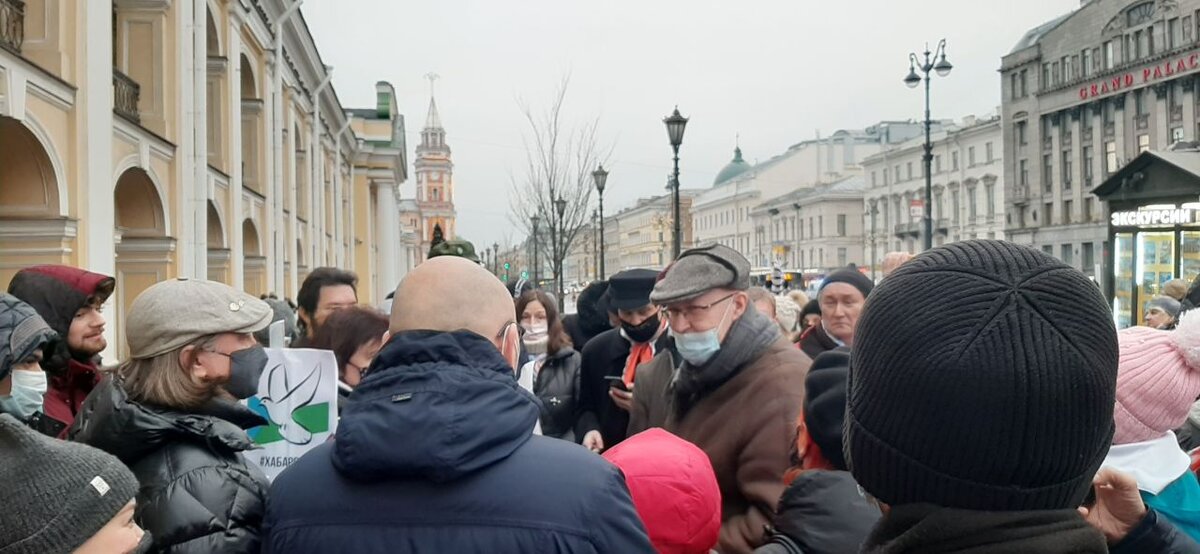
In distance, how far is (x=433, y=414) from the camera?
2.06 meters

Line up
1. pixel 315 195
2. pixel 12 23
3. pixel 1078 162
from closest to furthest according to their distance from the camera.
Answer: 1. pixel 12 23
2. pixel 315 195
3. pixel 1078 162

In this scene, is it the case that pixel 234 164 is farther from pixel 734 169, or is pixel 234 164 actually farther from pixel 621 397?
pixel 734 169

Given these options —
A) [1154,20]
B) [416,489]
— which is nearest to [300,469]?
[416,489]

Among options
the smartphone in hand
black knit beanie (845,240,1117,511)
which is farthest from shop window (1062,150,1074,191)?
black knit beanie (845,240,1117,511)

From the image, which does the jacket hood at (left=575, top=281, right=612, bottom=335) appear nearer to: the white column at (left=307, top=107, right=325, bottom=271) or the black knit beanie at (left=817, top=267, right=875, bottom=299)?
the black knit beanie at (left=817, top=267, right=875, bottom=299)

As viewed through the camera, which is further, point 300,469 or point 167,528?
point 167,528

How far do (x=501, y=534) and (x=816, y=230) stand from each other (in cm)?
10806

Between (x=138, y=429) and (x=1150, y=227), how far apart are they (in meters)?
19.1

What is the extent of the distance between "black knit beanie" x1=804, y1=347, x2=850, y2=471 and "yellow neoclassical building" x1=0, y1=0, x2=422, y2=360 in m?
9.75

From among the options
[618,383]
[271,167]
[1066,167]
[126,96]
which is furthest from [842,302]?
[1066,167]

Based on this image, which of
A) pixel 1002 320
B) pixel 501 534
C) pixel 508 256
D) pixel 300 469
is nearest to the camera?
pixel 1002 320

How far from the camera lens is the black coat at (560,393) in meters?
6.72

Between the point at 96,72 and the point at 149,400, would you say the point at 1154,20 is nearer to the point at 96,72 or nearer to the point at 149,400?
the point at 96,72

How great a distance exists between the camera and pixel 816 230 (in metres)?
107
